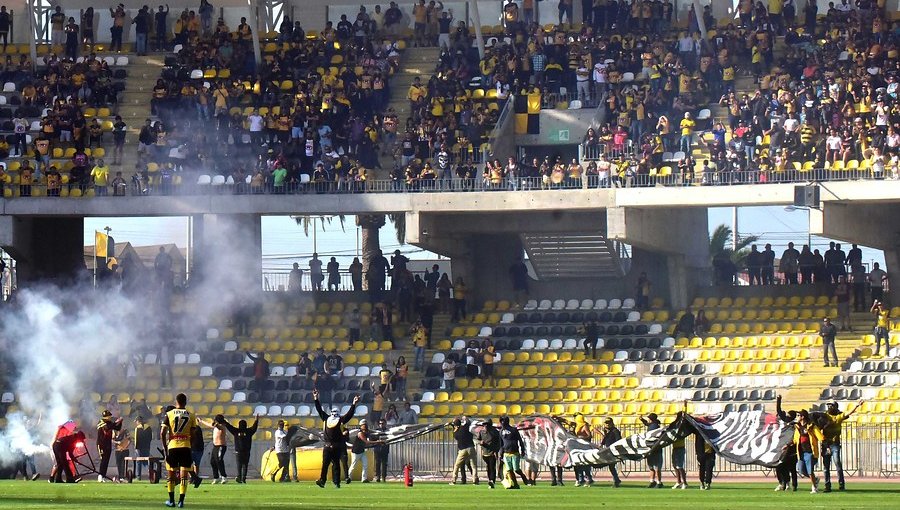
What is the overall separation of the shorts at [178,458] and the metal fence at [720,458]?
12473 millimetres

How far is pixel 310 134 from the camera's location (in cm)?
4353

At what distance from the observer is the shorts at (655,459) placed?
2904 centimetres

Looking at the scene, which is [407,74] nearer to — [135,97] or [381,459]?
[135,97]

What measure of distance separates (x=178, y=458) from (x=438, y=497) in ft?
15.4

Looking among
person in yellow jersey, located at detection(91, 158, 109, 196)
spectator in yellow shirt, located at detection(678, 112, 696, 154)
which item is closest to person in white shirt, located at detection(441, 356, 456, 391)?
spectator in yellow shirt, located at detection(678, 112, 696, 154)

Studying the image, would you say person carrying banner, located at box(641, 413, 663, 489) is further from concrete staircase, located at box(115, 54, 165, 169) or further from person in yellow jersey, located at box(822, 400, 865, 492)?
concrete staircase, located at box(115, 54, 165, 169)

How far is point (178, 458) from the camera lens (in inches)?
848

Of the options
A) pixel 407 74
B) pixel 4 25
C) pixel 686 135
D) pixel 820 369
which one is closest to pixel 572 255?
pixel 686 135

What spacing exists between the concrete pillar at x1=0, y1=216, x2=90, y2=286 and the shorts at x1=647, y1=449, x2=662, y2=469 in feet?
65.9

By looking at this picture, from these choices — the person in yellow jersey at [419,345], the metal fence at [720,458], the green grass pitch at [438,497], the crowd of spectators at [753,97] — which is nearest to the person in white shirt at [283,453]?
the green grass pitch at [438,497]

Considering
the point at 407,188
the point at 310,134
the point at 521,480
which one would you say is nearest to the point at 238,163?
the point at 310,134

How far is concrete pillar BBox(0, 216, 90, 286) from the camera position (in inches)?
1676

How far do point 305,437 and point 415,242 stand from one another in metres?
9.77

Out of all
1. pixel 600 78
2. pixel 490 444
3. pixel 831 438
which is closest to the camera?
pixel 831 438
